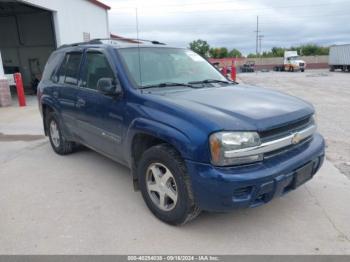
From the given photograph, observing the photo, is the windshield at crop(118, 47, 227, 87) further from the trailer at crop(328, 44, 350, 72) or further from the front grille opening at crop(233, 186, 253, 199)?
the trailer at crop(328, 44, 350, 72)

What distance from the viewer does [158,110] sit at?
10.1 ft

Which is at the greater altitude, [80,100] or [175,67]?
[175,67]

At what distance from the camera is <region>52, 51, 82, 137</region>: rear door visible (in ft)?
15.0

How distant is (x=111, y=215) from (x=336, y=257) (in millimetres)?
2251

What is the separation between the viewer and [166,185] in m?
3.16

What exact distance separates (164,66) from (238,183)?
1.99 meters

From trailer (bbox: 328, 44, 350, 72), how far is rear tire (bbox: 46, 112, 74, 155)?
134 ft

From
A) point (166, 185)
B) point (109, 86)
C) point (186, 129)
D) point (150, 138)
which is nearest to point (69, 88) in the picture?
point (109, 86)

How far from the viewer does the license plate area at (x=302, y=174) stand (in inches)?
119

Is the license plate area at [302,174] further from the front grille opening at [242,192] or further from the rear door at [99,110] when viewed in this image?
the rear door at [99,110]

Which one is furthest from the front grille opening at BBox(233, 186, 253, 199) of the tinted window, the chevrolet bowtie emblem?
the tinted window

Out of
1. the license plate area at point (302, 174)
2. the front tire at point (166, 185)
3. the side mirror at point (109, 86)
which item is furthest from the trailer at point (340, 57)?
the front tire at point (166, 185)

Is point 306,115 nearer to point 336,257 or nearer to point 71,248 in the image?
point 336,257

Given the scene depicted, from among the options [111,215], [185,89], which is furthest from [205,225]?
[185,89]
